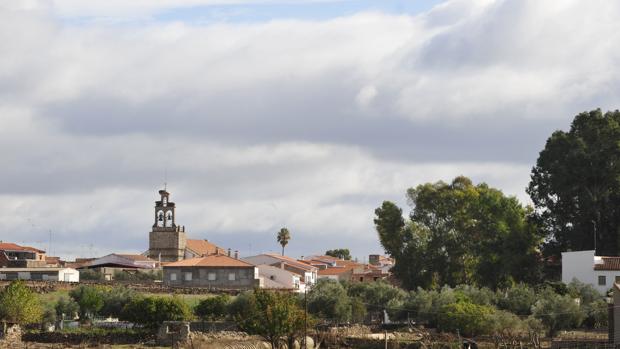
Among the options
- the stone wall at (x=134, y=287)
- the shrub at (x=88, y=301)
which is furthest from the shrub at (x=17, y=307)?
the stone wall at (x=134, y=287)

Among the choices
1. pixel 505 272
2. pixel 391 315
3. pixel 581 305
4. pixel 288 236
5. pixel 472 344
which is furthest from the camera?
pixel 288 236

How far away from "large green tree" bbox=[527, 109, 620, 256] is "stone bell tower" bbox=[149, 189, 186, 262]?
61107mm

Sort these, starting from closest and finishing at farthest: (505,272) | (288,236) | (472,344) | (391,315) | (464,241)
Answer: (472,344)
(391,315)
(505,272)
(464,241)
(288,236)

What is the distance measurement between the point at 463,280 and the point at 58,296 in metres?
32.3

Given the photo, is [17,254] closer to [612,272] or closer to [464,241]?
[464,241]

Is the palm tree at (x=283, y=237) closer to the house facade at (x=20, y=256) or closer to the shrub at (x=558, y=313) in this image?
the house facade at (x=20, y=256)

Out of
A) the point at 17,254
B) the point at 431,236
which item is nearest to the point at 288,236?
the point at 17,254

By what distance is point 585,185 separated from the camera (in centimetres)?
9319

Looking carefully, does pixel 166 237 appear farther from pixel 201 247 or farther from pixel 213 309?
pixel 213 309

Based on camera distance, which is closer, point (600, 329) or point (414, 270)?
point (600, 329)

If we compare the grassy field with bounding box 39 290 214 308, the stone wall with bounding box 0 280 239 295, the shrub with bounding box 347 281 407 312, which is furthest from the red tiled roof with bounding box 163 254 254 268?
the shrub with bounding box 347 281 407 312

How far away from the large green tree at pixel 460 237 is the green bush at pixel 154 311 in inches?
1092

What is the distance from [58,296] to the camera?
297 feet

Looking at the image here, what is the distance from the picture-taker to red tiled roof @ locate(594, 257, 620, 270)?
87363mm
